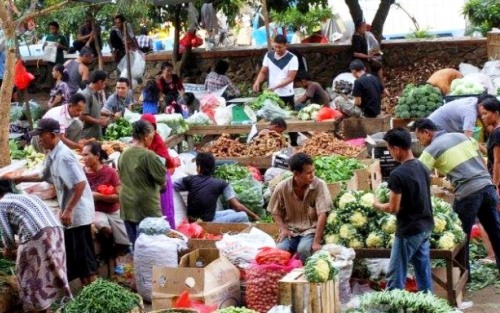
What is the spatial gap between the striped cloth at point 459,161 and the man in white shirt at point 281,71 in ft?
20.7

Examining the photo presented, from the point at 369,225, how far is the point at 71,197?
8.58 ft

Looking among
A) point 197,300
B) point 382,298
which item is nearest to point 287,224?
point 197,300

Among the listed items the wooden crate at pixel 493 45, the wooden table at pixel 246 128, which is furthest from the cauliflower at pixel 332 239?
the wooden crate at pixel 493 45

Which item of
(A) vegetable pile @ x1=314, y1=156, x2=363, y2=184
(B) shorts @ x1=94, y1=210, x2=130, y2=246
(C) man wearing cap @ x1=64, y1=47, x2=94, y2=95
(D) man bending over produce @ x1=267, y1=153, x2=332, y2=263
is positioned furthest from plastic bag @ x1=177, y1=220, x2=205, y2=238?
(C) man wearing cap @ x1=64, y1=47, x2=94, y2=95

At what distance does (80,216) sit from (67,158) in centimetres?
53

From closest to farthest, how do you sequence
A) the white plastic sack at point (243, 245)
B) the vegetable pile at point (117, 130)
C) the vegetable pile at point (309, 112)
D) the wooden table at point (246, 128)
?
the white plastic sack at point (243, 245), the vegetable pile at point (117, 130), the wooden table at point (246, 128), the vegetable pile at point (309, 112)

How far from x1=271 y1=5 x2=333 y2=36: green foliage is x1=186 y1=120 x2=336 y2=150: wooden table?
10133 mm

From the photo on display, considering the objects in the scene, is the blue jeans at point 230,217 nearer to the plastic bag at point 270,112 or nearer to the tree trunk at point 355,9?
the plastic bag at point 270,112

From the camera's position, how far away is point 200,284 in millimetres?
8219

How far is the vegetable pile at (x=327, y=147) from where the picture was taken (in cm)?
1291

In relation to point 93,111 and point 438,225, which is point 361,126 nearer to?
point 93,111

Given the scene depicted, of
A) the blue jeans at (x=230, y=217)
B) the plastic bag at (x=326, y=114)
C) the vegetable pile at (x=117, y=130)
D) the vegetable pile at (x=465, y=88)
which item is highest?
the vegetable pile at (x=465, y=88)

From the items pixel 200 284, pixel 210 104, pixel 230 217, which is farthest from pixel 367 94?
pixel 200 284

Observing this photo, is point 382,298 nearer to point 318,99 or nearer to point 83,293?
point 83,293
